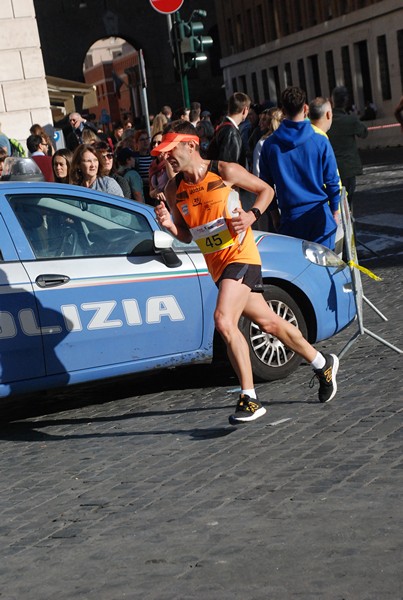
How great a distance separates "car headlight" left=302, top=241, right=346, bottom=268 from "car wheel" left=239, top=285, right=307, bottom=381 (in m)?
0.37

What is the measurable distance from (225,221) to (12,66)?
14913mm

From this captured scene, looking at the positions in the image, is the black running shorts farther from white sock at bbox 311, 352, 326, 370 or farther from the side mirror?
the side mirror

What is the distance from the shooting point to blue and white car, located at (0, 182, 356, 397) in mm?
8039

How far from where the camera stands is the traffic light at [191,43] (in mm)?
20094

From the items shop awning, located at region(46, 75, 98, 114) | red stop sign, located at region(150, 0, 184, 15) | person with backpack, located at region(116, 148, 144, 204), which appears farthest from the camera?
shop awning, located at region(46, 75, 98, 114)

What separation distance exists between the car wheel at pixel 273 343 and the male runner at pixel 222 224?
982mm

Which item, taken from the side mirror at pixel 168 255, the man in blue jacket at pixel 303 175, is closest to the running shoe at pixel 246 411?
the side mirror at pixel 168 255

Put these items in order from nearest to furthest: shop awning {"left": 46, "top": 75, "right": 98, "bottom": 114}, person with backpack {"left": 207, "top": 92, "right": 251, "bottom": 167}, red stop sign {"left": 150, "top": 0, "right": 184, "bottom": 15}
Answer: person with backpack {"left": 207, "top": 92, "right": 251, "bottom": 167} → red stop sign {"left": 150, "top": 0, "right": 184, "bottom": 15} → shop awning {"left": 46, "top": 75, "right": 98, "bottom": 114}

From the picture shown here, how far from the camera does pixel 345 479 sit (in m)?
6.16

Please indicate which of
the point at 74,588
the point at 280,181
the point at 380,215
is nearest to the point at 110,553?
the point at 74,588

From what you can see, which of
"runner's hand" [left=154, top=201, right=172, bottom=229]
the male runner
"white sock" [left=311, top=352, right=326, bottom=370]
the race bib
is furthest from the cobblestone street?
"runner's hand" [left=154, top=201, right=172, bottom=229]

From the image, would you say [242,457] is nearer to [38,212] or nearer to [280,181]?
[38,212]

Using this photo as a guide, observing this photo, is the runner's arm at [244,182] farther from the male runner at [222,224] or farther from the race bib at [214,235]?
the race bib at [214,235]

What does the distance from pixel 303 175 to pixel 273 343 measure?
5.82 ft
